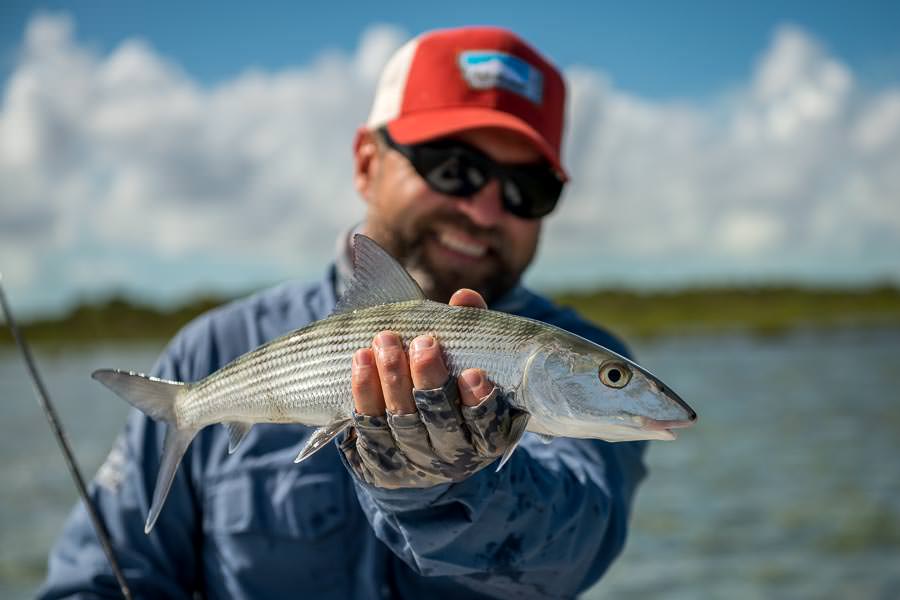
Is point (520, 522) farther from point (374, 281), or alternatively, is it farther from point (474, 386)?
point (374, 281)

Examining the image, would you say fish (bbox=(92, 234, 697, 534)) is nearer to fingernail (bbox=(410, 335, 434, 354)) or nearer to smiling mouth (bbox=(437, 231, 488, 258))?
fingernail (bbox=(410, 335, 434, 354))

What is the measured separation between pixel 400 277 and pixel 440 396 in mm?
486

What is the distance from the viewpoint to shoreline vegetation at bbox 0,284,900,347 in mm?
70438

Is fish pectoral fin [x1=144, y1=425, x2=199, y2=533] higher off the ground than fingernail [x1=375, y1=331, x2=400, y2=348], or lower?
lower

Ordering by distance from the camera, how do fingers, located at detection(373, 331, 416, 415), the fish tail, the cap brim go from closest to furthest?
1. fingers, located at detection(373, 331, 416, 415)
2. the fish tail
3. the cap brim

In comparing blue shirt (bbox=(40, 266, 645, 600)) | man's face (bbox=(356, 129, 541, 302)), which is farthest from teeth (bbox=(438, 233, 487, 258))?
blue shirt (bbox=(40, 266, 645, 600))

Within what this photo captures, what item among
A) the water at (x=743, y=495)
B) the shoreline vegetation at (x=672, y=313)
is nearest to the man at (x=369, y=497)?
the water at (x=743, y=495)

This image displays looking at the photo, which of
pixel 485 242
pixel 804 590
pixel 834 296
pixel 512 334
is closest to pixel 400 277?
pixel 512 334

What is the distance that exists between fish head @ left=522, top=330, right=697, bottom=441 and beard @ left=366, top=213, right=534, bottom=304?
1.72m

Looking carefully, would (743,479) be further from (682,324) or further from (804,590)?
(682,324)

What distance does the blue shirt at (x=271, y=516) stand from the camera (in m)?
3.35

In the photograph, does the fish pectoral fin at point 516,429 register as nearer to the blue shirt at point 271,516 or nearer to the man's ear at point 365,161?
the blue shirt at point 271,516

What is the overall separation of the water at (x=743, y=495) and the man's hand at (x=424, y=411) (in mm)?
7123

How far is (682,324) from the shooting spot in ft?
249
